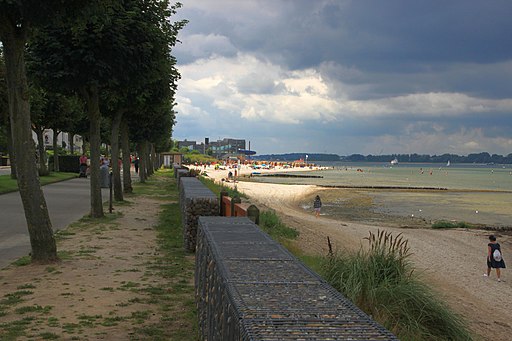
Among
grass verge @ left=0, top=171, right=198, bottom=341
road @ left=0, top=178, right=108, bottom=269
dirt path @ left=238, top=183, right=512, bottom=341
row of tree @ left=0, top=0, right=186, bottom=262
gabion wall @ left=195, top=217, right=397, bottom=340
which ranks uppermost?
row of tree @ left=0, top=0, right=186, bottom=262

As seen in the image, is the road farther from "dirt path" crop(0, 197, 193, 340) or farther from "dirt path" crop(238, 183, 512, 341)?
"dirt path" crop(238, 183, 512, 341)

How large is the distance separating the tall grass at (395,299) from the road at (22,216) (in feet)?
21.0

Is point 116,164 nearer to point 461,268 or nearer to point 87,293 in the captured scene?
point 461,268

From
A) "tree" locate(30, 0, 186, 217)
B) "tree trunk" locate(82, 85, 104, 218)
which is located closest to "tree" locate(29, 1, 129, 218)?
"tree" locate(30, 0, 186, 217)

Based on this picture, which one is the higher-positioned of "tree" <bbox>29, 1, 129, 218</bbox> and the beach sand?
"tree" <bbox>29, 1, 129, 218</bbox>

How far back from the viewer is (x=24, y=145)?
980 cm

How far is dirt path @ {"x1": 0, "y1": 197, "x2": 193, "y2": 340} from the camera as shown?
6.25 m

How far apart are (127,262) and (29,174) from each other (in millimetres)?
2553

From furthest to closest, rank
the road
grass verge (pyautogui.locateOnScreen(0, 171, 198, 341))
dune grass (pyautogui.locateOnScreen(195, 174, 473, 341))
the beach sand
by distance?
the road, the beach sand, dune grass (pyautogui.locateOnScreen(195, 174, 473, 341)), grass verge (pyautogui.locateOnScreen(0, 171, 198, 341))

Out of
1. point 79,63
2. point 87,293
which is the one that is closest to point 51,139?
point 79,63

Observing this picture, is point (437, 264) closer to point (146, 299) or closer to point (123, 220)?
point (123, 220)

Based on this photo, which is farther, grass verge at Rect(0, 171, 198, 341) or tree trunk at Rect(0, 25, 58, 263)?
tree trunk at Rect(0, 25, 58, 263)

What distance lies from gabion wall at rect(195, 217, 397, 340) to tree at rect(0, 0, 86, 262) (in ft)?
18.0

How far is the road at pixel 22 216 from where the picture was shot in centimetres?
1110
